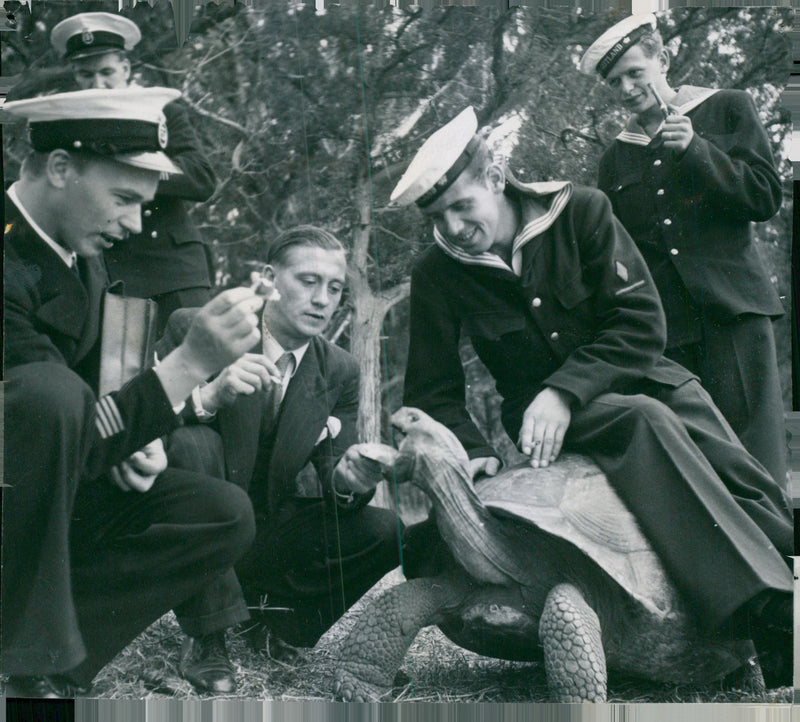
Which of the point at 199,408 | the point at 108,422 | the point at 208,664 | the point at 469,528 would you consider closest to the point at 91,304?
the point at 108,422

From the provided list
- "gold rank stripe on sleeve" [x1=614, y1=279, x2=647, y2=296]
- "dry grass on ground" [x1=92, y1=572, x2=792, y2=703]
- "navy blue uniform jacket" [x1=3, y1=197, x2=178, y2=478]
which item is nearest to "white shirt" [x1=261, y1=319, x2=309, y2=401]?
"navy blue uniform jacket" [x1=3, y1=197, x2=178, y2=478]

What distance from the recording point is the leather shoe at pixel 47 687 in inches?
217

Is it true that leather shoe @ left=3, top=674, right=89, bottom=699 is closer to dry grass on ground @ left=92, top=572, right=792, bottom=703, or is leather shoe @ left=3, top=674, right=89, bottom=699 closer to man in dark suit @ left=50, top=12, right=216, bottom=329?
dry grass on ground @ left=92, top=572, right=792, bottom=703

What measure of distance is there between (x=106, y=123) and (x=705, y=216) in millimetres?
3065

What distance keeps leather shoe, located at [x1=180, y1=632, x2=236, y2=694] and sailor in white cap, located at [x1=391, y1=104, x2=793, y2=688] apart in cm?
103

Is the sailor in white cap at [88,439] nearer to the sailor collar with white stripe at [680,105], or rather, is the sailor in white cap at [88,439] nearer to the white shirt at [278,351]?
the white shirt at [278,351]

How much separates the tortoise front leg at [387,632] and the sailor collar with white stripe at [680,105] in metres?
2.40

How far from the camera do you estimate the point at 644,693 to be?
17.9 feet

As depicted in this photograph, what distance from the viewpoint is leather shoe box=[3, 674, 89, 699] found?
217 inches

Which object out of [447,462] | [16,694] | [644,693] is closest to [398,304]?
[447,462]

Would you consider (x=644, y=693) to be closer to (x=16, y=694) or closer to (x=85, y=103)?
(x=16, y=694)

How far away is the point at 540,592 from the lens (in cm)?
531

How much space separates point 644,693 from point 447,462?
1520 mm

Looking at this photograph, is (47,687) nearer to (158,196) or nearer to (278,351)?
(278,351)
